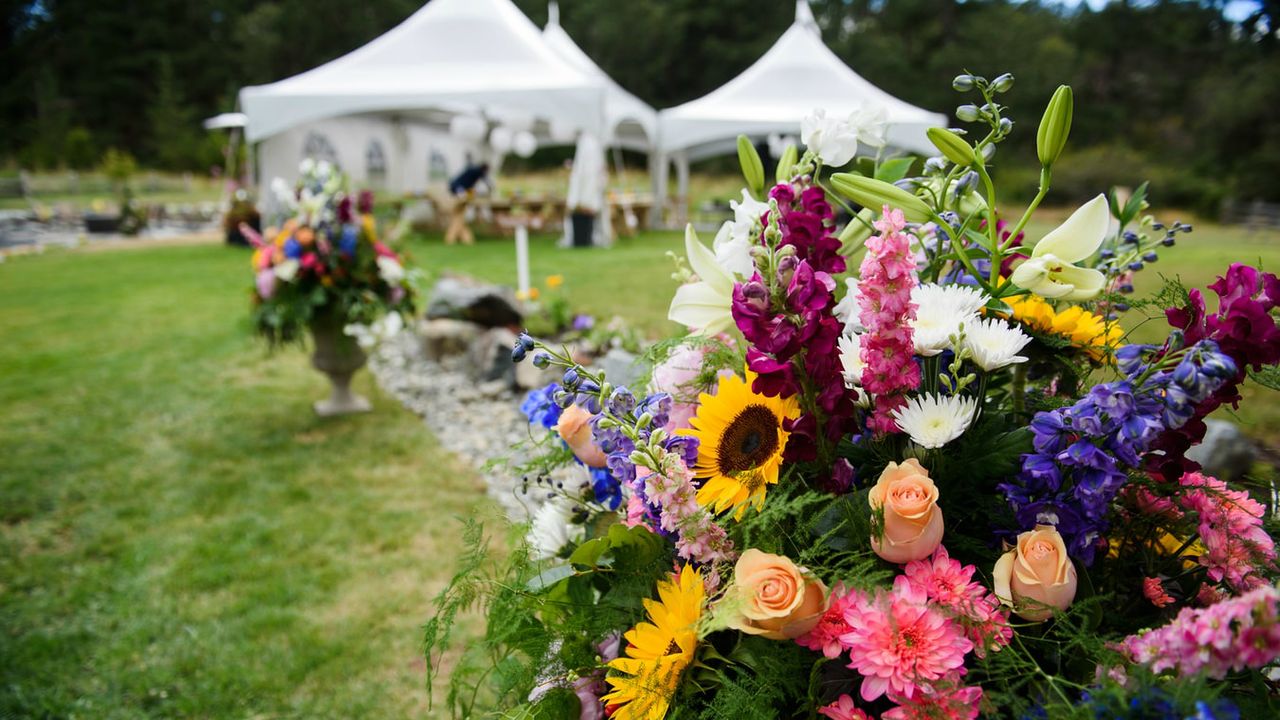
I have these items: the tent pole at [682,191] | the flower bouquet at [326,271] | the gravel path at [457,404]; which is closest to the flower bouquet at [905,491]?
the gravel path at [457,404]

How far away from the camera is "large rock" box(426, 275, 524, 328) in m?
5.93

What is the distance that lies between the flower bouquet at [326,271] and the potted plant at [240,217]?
34.6 ft

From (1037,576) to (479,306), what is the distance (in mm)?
5522

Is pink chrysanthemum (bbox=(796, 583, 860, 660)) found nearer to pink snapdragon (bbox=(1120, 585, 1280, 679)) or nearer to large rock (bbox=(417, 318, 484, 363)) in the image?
pink snapdragon (bbox=(1120, 585, 1280, 679))

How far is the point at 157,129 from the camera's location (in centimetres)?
3081

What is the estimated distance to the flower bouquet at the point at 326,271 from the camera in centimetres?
421

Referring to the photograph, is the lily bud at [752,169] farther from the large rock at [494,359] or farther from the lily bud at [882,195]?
the large rock at [494,359]

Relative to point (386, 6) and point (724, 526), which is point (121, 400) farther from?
point (386, 6)

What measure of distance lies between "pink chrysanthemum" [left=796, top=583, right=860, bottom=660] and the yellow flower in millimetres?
372

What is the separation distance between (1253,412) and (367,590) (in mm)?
3760

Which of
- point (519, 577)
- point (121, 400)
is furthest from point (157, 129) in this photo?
point (519, 577)

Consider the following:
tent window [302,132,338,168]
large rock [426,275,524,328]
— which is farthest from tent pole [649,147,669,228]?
large rock [426,275,524,328]

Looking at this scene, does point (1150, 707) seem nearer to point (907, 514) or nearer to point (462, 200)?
point (907, 514)

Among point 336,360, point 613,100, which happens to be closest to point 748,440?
point 336,360
